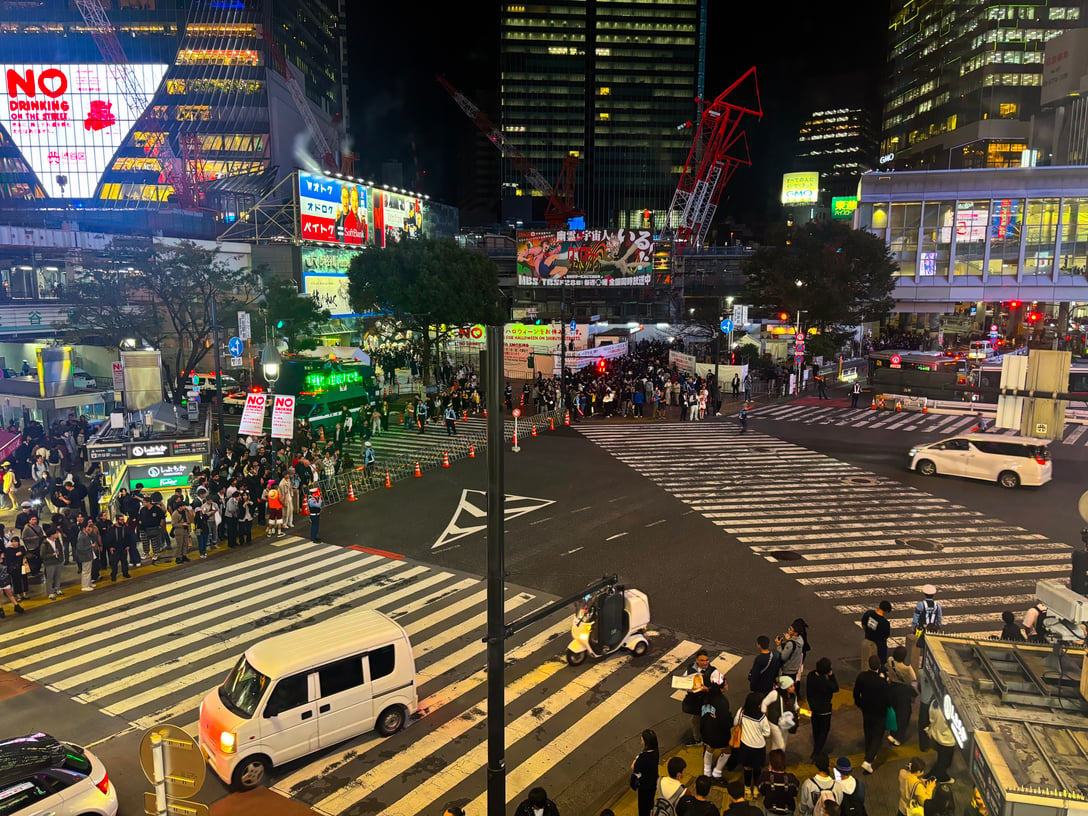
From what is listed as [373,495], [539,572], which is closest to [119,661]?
[539,572]

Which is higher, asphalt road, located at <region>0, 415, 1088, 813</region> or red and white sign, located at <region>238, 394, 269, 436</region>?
red and white sign, located at <region>238, 394, 269, 436</region>

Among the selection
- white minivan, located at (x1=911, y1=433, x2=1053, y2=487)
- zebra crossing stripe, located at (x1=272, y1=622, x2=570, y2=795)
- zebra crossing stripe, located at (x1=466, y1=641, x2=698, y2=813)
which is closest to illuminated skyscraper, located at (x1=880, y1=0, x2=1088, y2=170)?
white minivan, located at (x1=911, y1=433, x2=1053, y2=487)

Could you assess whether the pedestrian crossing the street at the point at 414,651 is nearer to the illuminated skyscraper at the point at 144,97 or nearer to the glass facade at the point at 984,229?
the glass facade at the point at 984,229

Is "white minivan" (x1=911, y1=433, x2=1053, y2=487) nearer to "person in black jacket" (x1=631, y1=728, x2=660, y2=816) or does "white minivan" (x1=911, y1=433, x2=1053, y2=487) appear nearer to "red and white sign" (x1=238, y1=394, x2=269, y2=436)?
"person in black jacket" (x1=631, y1=728, x2=660, y2=816)

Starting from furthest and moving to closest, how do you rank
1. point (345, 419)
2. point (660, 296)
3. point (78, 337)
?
1. point (660, 296)
2. point (78, 337)
3. point (345, 419)

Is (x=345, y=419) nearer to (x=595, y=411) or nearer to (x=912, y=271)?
(x=595, y=411)

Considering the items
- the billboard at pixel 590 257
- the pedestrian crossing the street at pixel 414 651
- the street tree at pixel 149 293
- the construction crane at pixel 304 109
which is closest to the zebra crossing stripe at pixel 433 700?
the pedestrian crossing the street at pixel 414 651
